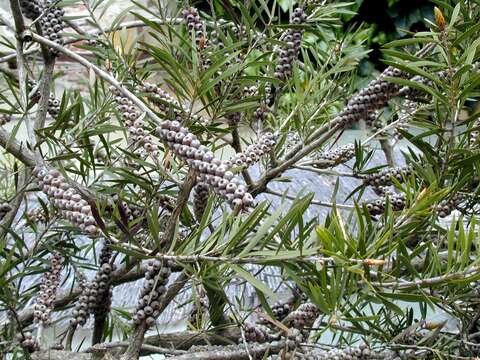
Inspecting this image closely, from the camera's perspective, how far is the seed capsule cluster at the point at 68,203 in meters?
0.26

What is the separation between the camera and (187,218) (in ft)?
1.28

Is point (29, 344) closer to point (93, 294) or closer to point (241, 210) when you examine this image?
point (93, 294)

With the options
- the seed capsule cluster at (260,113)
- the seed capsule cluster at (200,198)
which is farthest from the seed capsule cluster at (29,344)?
the seed capsule cluster at (260,113)

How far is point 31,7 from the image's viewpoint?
16.4 inches

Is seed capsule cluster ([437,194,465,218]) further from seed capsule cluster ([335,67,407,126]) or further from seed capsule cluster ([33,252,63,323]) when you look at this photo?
seed capsule cluster ([33,252,63,323])

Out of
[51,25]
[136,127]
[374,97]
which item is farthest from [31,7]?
[374,97]

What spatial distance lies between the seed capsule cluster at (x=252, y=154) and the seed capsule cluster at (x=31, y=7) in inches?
6.8

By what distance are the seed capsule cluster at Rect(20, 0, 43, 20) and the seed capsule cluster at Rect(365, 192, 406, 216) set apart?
25 centimetres

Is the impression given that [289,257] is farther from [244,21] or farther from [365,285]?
[244,21]

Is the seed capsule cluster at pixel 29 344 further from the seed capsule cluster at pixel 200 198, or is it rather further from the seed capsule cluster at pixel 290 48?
the seed capsule cluster at pixel 290 48

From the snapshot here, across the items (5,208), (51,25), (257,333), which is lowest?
(257,333)

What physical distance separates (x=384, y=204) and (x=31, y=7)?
0.27 meters

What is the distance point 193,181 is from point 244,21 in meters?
0.14

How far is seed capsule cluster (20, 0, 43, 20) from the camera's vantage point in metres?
0.41
